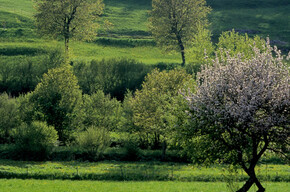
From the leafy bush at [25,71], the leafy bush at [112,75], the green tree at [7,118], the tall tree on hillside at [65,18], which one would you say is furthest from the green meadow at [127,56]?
the green tree at [7,118]

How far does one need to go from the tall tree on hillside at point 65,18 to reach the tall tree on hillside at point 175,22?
17.4 m

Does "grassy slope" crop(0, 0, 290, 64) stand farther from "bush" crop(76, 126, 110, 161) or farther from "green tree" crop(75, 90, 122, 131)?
"bush" crop(76, 126, 110, 161)

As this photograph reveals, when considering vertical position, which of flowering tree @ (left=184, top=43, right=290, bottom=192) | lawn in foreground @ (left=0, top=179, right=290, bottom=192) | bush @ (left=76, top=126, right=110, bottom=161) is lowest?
bush @ (left=76, top=126, right=110, bottom=161)

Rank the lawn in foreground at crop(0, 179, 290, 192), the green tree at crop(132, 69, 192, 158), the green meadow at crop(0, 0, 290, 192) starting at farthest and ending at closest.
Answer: the green tree at crop(132, 69, 192, 158)
the green meadow at crop(0, 0, 290, 192)
the lawn in foreground at crop(0, 179, 290, 192)

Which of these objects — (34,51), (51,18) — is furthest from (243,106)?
(34,51)

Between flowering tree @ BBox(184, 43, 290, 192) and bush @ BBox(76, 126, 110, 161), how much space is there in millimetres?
29115

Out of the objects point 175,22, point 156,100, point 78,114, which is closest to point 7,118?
point 78,114

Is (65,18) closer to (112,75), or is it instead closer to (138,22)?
(112,75)

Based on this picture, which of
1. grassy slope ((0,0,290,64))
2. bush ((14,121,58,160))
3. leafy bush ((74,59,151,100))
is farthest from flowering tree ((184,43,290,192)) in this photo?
grassy slope ((0,0,290,64))

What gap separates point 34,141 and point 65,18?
45251 millimetres

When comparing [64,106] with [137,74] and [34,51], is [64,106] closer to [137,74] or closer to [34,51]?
[137,74]

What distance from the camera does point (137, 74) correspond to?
8881 centimetres

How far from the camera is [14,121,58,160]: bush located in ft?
180

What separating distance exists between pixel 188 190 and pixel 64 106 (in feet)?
110
